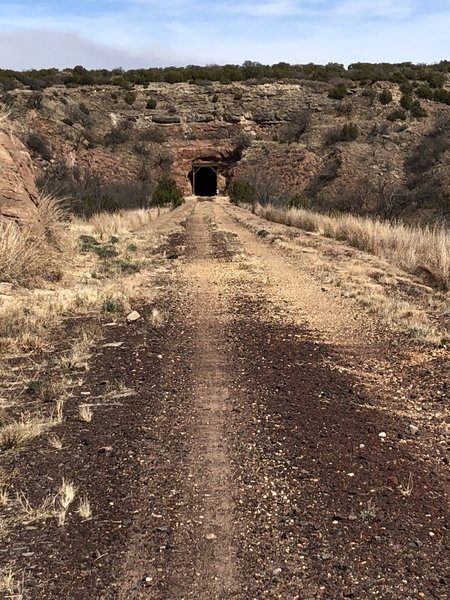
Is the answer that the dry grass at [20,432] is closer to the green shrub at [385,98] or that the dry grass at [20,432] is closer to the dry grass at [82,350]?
the dry grass at [82,350]

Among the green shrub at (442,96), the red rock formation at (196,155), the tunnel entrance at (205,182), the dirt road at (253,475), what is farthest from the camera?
the tunnel entrance at (205,182)

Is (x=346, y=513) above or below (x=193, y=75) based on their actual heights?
below

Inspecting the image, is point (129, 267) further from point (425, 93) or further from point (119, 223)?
point (425, 93)

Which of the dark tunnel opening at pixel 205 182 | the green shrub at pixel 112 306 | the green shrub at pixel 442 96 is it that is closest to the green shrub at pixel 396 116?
the green shrub at pixel 442 96

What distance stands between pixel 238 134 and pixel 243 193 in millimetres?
15111

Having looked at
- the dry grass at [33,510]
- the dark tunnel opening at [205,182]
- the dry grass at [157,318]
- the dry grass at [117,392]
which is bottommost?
the dark tunnel opening at [205,182]

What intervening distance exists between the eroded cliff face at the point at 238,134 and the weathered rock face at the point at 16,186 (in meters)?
23.4

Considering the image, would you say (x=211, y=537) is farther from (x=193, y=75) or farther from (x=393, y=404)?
(x=193, y=75)

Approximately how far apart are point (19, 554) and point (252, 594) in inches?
49.0

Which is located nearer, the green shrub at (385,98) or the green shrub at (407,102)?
the green shrub at (407,102)

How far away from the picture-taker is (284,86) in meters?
56.4

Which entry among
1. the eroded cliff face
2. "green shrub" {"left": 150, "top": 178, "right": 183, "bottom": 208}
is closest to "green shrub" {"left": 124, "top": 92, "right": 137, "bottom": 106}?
the eroded cliff face

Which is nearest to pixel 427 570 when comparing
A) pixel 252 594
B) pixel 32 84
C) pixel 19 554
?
pixel 252 594

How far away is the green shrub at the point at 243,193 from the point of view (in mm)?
38500
